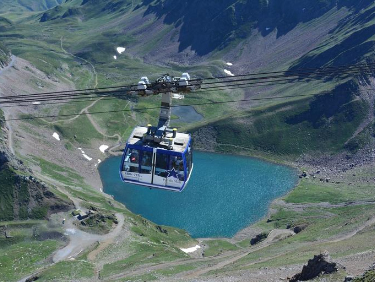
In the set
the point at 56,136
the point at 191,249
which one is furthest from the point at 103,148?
the point at 191,249

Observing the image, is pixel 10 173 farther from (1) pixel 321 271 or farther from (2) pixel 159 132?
(1) pixel 321 271

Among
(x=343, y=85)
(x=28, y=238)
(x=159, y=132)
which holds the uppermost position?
(x=343, y=85)

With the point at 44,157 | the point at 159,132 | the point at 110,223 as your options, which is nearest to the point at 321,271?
the point at 159,132

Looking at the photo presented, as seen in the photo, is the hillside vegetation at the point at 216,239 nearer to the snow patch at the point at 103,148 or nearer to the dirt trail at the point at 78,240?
the dirt trail at the point at 78,240

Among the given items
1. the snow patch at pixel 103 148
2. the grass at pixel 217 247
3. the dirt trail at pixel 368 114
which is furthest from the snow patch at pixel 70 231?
the dirt trail at pixel 368 114

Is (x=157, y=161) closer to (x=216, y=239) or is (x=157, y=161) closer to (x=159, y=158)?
(x=159, y=158)

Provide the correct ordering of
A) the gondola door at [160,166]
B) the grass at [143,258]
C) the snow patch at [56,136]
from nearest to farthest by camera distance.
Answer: the gondola door at [160,166], the grass at [143,258], the snow patch at [56,136]

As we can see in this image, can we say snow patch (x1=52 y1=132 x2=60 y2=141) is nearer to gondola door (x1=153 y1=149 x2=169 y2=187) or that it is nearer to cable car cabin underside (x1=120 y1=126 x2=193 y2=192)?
cable car cabin underside (x1=120 y1=126 x2=193 y2=192)

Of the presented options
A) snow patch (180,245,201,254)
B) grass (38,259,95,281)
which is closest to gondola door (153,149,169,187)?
grass (38,259,95,281)
